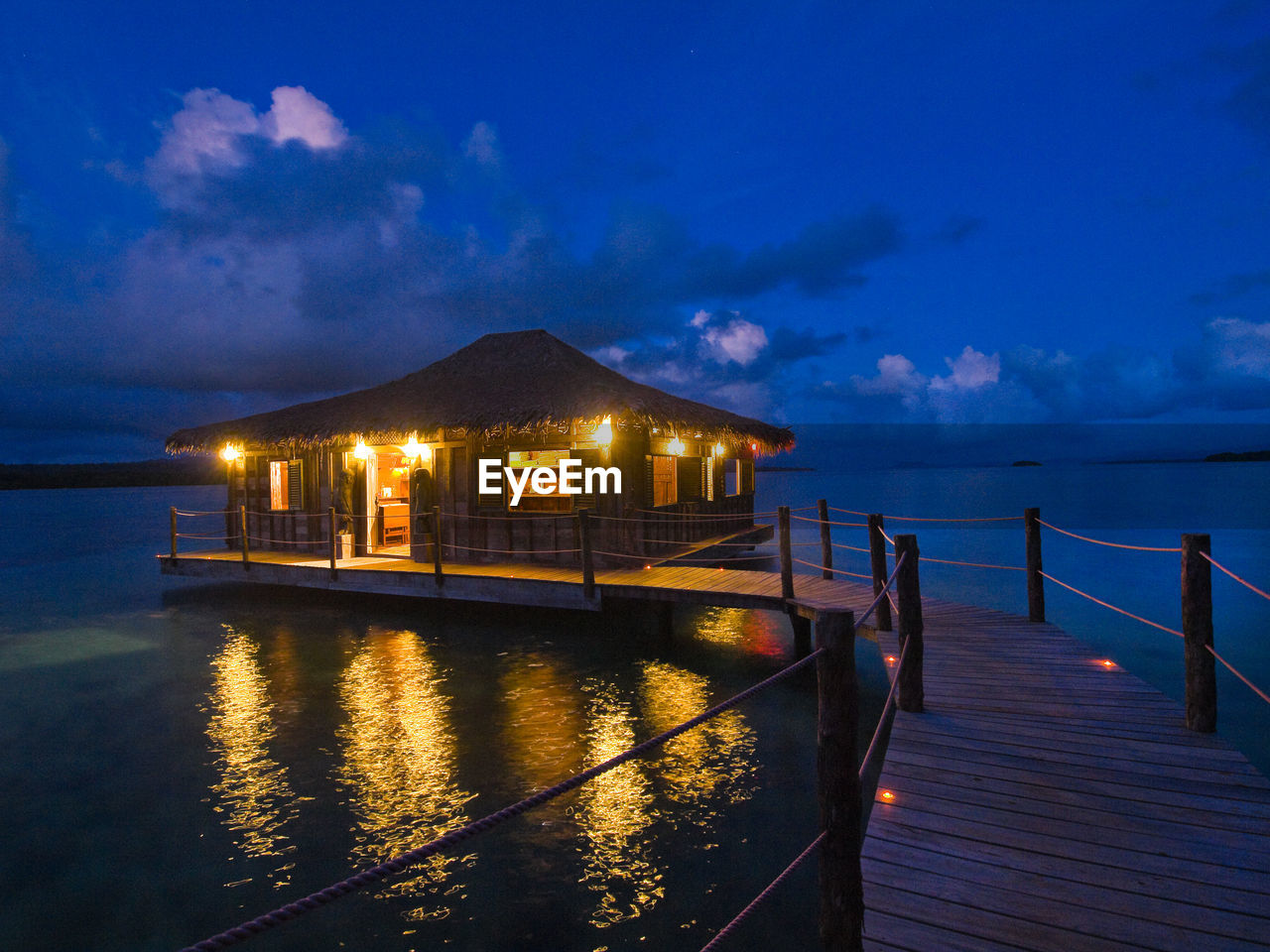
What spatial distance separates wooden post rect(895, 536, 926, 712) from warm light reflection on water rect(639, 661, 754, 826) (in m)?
1.71

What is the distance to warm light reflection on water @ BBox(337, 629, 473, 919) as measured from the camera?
4707 mm

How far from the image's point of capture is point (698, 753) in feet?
20.9

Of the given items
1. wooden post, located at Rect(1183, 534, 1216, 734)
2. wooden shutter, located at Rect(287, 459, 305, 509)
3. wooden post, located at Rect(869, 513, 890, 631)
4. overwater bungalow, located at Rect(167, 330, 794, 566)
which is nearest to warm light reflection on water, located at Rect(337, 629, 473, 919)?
overwater bungalow, located at Rect(167, 330, 794, 566)

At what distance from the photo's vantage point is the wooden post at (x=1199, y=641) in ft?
13.9

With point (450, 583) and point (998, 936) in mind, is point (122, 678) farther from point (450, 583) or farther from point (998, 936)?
point (998, 936)

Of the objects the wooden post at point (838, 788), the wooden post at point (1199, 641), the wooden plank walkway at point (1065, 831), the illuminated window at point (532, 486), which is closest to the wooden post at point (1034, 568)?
the wooden plank walkway at point (1065, 831)

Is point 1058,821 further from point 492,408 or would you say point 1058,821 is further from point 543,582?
point 492,408

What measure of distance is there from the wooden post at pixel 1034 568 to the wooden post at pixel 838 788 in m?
5.62

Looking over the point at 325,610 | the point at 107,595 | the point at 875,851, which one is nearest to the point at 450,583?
the point at 325,610

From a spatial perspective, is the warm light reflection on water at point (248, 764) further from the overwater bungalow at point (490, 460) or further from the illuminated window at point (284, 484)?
the illuminated window at point (284, 484)

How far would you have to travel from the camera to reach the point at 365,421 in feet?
41.8

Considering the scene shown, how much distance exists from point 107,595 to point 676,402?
1545 cm

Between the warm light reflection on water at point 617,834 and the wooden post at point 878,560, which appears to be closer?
the warm light reflection on water at point 617,834

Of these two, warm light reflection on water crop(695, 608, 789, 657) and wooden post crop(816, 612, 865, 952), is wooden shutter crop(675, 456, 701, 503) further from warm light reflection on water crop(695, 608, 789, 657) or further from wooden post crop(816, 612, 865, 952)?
wooden post crop(816, 612, 865, 952)
